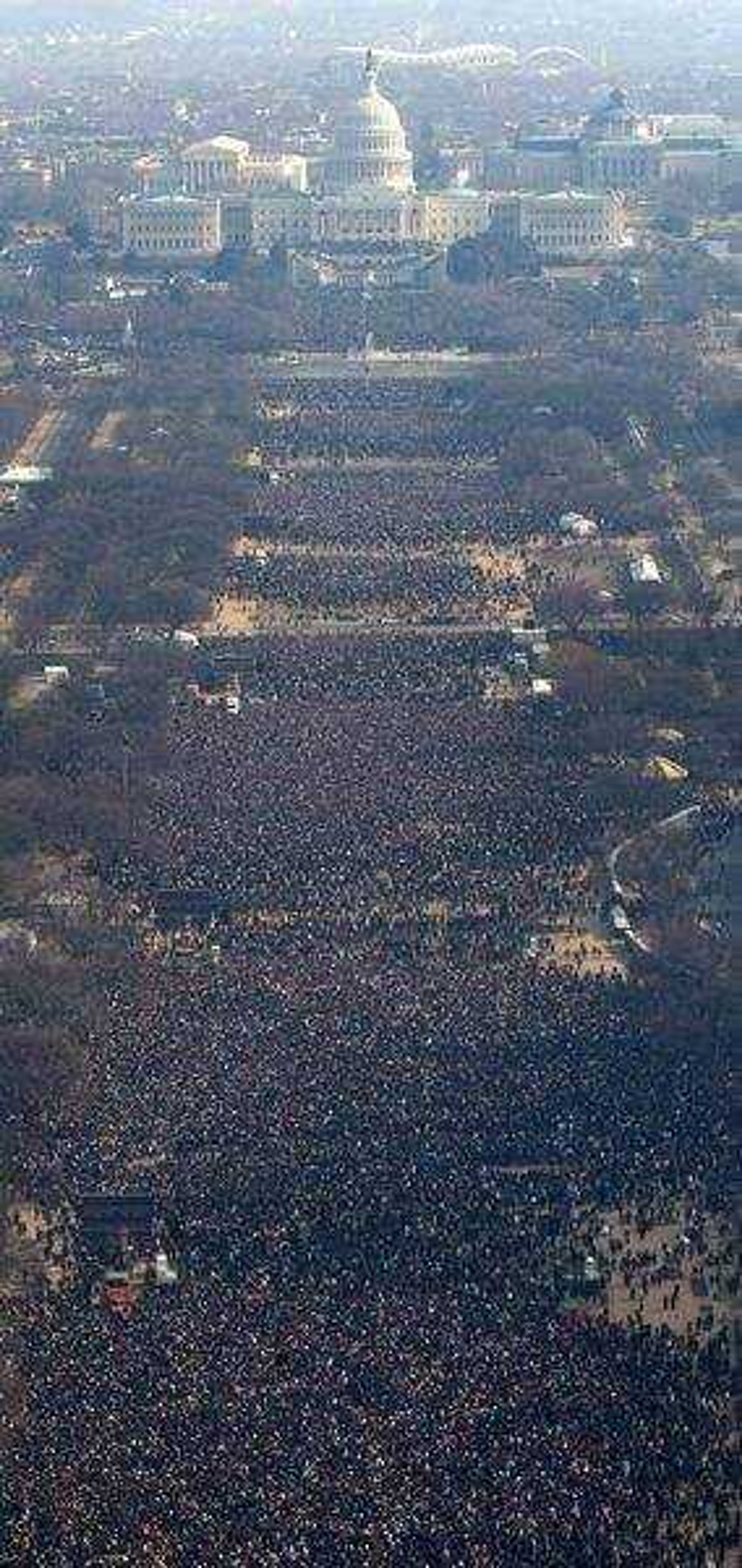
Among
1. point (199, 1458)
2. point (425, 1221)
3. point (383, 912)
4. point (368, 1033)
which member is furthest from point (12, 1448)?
point (383, 912)

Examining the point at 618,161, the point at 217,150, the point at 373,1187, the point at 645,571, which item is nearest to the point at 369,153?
the point at 217,150

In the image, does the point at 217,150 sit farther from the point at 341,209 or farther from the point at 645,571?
the point at 645,571

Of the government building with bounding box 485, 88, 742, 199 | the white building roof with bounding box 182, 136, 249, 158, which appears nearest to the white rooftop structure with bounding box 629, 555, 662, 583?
the white building roof with bounding box 182, 136, 249, 158

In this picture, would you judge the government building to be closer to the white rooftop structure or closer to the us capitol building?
the us capitol building

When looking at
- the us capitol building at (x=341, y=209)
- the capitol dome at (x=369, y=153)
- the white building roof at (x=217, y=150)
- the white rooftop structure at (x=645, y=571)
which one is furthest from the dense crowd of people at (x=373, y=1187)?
the white building roof at (x=217, y=150)

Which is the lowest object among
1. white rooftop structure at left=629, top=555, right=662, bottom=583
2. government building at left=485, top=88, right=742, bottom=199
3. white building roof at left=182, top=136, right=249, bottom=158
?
government building at left=485, top=88, right=742, bottom=199

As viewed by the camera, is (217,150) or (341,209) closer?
(341,209)
